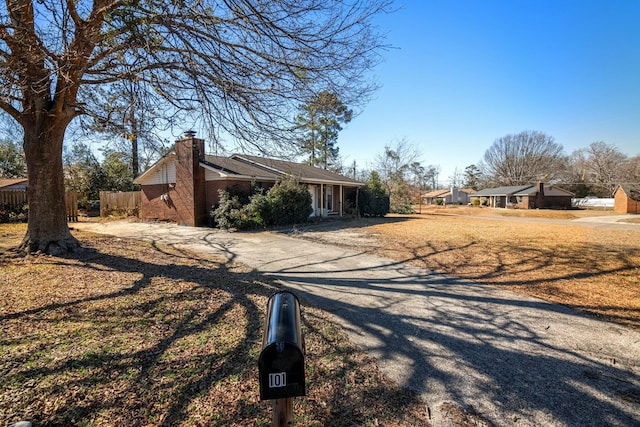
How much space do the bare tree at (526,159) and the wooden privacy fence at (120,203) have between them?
6797 centimetres

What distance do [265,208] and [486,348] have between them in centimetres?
1233

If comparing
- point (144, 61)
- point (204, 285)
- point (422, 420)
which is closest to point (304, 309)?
point (204, 285)

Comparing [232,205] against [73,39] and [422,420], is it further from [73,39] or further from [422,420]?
[422,420]

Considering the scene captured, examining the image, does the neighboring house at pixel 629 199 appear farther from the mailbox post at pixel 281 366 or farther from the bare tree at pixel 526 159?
the mailbox post at pixel 281 366

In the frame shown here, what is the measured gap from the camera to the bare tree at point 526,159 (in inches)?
2386

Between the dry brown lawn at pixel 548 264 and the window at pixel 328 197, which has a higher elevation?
the window at pixel 328 197

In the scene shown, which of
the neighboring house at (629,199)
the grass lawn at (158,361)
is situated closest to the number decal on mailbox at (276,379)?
the grass lawn at (158,361)

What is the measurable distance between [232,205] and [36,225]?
8.02 metres


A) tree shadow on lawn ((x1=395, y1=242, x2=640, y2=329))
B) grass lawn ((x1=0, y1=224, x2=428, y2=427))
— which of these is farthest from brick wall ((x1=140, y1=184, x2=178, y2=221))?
tree shadow on lawn ((x1=395, y1=242, x2=640, y2=329))

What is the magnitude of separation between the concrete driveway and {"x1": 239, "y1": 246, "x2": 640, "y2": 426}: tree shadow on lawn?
1cm

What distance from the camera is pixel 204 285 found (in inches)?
203

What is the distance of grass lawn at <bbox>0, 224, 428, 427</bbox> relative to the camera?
7.41 ft

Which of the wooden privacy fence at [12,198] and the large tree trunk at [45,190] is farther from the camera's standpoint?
the wooden privacy fence at [12,198]

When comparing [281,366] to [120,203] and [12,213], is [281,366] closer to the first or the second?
[12,213]
